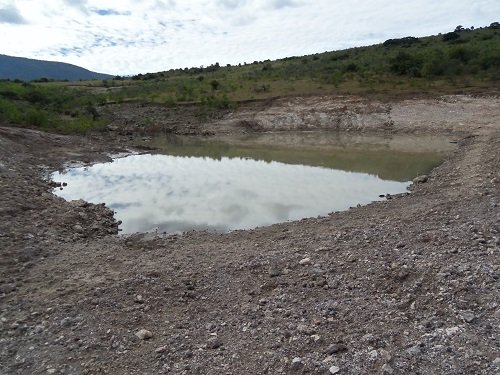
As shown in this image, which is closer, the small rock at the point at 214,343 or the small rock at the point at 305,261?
the small rock at the point at 214,343

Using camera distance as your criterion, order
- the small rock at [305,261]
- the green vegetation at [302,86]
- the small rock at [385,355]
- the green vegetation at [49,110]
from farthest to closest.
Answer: the green vegetation at [302,86] < the green vegetation at [49,110] < the small rock at [305,261] < the small rock at [385,355]

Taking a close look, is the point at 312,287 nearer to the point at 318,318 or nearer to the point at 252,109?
the point at 318,318

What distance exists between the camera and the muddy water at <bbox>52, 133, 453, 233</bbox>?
12.7 meters

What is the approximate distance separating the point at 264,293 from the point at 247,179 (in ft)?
37.3

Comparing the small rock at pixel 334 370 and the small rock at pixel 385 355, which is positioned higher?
the small rock at pixel 385 355

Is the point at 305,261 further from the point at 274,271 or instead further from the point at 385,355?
the point at 385,355

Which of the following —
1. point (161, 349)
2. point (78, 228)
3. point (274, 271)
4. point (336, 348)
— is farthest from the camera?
point (78, 228)

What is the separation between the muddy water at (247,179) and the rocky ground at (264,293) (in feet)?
5.81

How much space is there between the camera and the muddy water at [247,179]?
1269cm

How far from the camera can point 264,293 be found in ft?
21.7

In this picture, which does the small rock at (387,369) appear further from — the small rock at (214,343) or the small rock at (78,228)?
the small rock at (78,228)

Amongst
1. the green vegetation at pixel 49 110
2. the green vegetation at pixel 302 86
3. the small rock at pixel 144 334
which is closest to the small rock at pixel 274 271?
the small rock at pixel 144 334

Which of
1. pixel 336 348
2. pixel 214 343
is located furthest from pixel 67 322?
pixel 336 348

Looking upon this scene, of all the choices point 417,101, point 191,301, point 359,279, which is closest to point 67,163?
point 191,301
